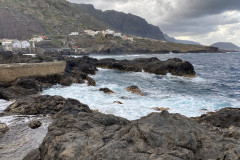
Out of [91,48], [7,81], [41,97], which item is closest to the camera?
[41,97]

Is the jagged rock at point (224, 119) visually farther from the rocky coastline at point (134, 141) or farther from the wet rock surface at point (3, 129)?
the wet rock surface at point (3, 129)

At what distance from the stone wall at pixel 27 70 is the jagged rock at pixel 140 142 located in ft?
48.6

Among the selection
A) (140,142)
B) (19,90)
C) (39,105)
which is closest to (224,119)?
(140,142)

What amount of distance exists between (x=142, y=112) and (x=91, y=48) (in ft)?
321

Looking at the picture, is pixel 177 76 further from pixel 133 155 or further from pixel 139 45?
pixel 139 45

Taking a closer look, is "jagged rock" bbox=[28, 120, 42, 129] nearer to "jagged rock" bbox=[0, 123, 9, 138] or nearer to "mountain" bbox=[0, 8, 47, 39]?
"jagged rock" bbox=[0, 123, 9, 138]

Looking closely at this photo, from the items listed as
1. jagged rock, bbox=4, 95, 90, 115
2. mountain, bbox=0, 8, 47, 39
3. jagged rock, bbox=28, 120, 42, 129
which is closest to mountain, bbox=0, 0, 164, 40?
mountain, bbox=0, 8, 47, 39

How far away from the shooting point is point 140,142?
154 inches

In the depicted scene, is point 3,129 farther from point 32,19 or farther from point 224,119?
point 32,19

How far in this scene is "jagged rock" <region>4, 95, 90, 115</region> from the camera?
30.6 feet

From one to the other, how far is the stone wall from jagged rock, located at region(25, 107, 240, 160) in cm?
1481

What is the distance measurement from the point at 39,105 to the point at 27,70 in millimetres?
10351

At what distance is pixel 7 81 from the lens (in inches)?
654

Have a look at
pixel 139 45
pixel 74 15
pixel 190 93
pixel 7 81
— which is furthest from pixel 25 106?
pixel 74 15
